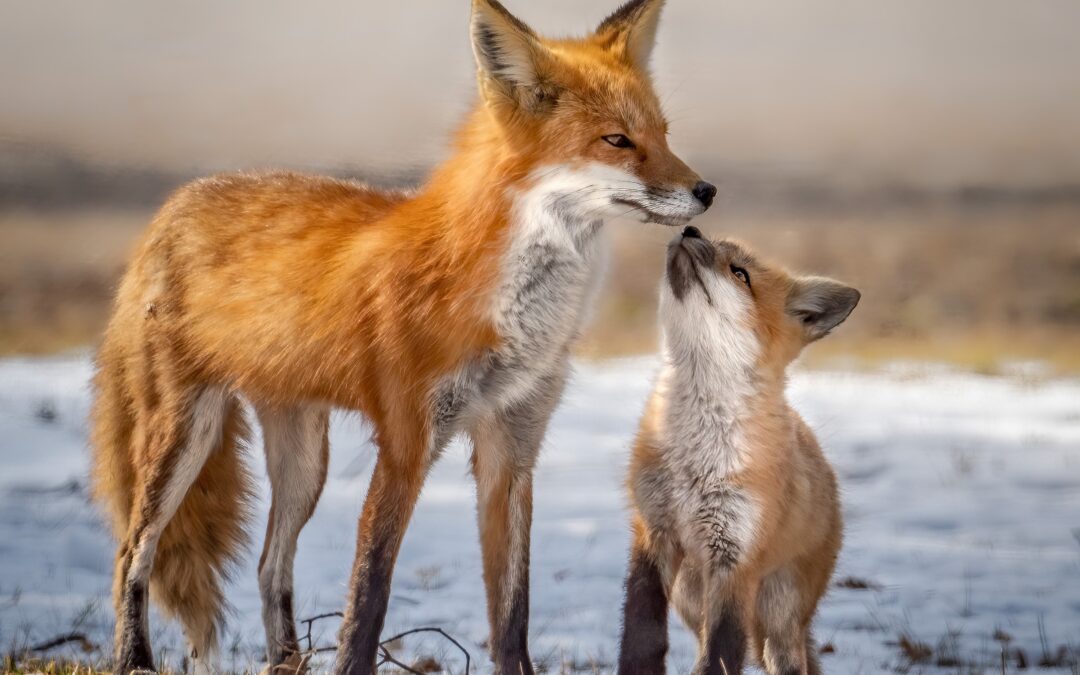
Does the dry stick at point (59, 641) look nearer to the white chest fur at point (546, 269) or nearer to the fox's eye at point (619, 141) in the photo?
the white chest fur at point (546, 269)

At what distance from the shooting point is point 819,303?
11.4ft

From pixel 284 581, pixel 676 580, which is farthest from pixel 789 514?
pixel 284 581

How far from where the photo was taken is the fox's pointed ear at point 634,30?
10.8ft

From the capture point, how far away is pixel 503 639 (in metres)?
3.31

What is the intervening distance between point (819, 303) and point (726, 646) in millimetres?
1040

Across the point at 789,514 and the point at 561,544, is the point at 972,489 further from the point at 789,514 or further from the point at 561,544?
the point at 789,514

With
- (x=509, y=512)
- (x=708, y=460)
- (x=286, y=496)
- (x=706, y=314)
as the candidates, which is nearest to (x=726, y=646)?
(x=708, y=460)

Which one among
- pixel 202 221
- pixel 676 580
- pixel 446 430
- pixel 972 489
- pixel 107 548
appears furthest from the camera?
pixel 972 489

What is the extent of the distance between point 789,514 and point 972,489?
2.39m

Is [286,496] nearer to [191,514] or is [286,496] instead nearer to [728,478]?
[191,514]

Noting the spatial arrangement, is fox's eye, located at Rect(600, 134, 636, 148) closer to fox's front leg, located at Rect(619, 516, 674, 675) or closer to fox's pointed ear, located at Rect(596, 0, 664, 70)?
fox's pointed ear, located at Rect(596, 0, 664, 70)

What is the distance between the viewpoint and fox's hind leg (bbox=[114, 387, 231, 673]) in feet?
11.7

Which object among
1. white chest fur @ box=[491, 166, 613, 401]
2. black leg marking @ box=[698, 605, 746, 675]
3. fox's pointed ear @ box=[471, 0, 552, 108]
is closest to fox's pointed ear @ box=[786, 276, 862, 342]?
white chest fur @ box=[491, 166, 613, 401]

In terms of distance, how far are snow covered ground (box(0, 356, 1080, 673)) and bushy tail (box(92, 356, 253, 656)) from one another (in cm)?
16
